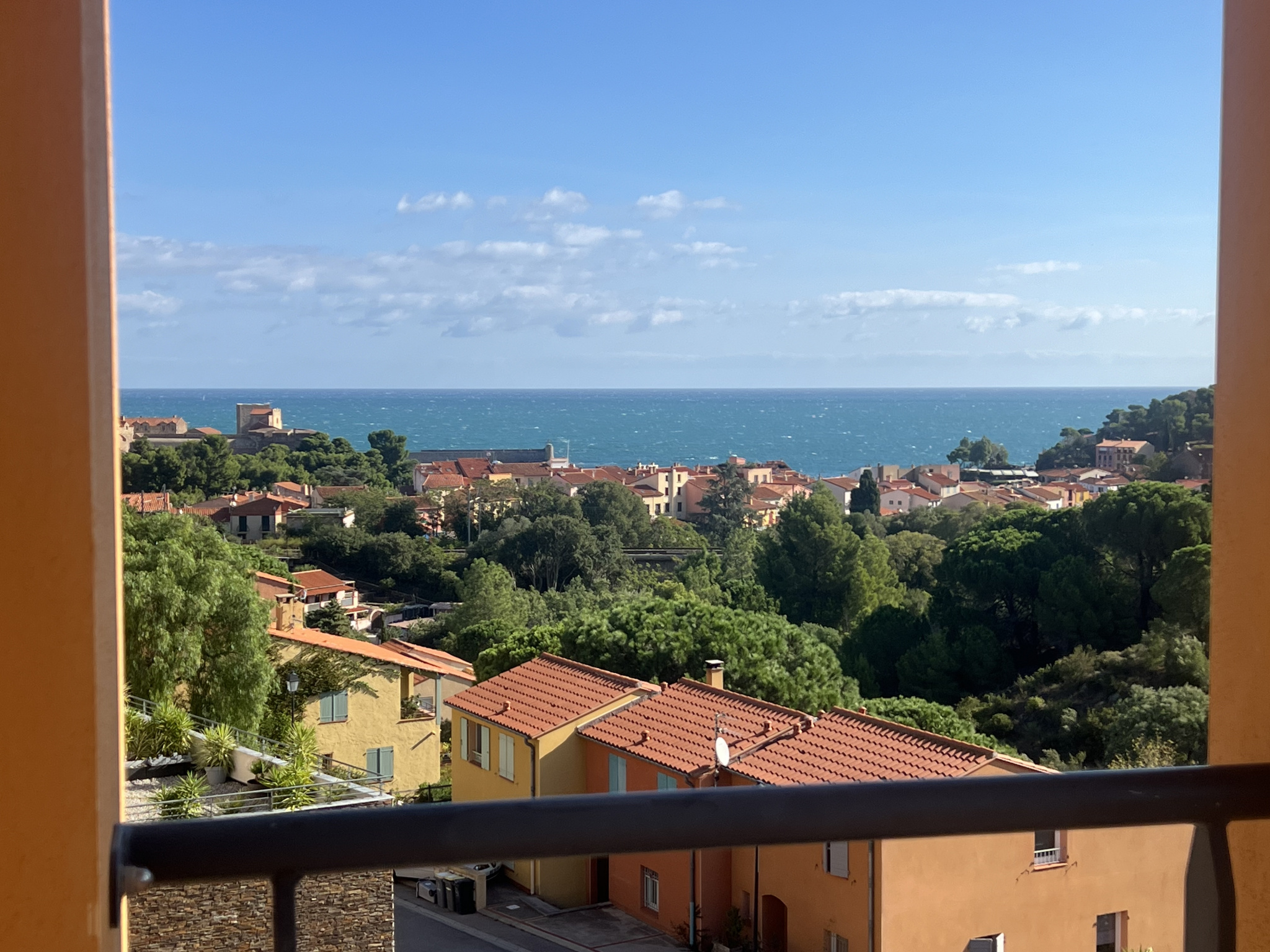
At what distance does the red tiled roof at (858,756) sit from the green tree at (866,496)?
29209mm

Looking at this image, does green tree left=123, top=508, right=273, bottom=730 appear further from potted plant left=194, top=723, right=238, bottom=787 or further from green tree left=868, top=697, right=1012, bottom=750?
green tree left=868, top=697, right=1012, bottom=750

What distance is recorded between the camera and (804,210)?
3416 cm

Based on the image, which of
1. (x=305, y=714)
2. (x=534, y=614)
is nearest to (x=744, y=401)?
(x=534, y=614)

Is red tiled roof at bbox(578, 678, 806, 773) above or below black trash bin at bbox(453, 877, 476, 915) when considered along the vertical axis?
below

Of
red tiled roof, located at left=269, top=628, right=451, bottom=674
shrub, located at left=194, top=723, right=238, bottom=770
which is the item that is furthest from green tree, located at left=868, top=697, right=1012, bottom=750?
shrub, located at left=194, top=723, right=238, bottom=770

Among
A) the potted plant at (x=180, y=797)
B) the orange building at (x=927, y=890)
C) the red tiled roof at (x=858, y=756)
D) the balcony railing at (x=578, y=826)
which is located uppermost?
the balcony railing at (x=578, y=826)

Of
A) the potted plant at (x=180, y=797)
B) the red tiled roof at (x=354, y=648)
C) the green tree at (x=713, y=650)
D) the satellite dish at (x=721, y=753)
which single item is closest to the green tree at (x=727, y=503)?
the green tree at (x=713, y=650)

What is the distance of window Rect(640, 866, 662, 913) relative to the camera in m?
2.49

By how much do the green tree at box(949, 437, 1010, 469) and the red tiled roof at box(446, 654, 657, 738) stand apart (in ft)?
168

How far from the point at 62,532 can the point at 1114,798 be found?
584 millimetres

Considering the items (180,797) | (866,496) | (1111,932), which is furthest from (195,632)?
(866,496)

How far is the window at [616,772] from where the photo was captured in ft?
31.5

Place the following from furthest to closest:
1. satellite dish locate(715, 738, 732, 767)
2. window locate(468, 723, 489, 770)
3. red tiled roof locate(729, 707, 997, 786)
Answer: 1. window locate(468, 723, 489, 770)
2. red tiled roof locate(729, 707, 997, 786)
3. satellite dish locate(715, 738, 732, 767)

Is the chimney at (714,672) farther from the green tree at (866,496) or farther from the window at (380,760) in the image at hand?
the green tree at (866,496)
